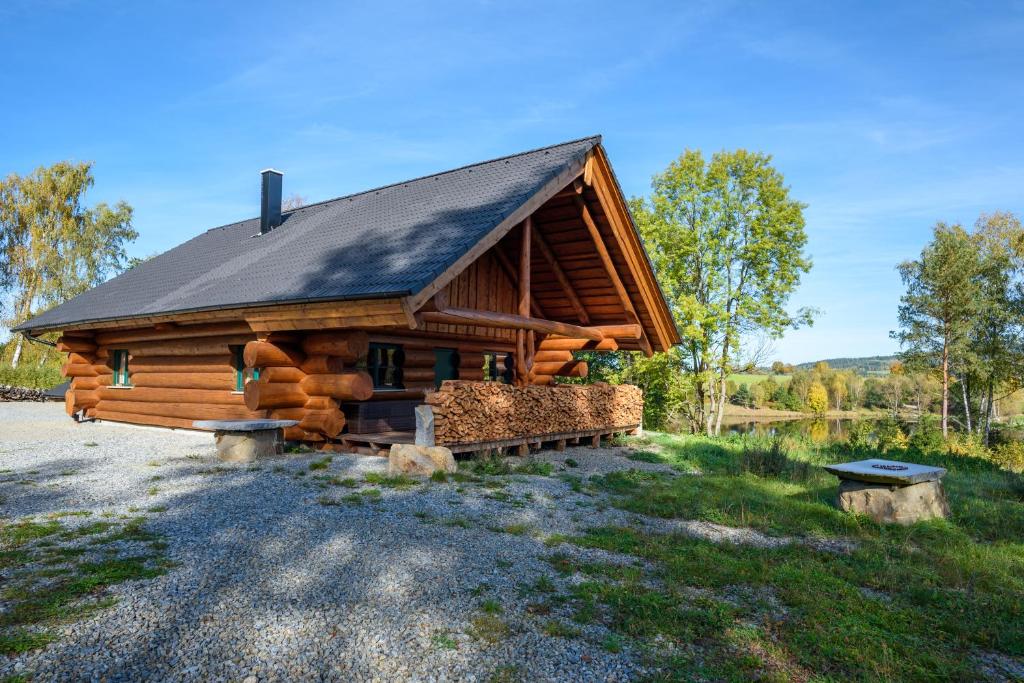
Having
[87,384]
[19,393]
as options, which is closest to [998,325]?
[87,384]

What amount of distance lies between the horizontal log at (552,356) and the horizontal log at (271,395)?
6.45 meters

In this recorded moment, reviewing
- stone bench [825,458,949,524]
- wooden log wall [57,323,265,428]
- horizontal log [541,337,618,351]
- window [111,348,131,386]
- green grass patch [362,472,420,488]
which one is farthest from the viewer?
window [111,348,131,386]

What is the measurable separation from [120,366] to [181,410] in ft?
12.4

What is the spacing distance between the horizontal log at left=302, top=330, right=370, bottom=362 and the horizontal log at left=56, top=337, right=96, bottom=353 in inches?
363

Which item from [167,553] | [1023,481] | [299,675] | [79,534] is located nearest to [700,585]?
[299,675]

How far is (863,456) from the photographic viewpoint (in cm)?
1353

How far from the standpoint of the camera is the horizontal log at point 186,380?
1288cm

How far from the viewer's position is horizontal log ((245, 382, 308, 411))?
1036 centimetres

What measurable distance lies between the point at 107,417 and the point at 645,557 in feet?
49.9

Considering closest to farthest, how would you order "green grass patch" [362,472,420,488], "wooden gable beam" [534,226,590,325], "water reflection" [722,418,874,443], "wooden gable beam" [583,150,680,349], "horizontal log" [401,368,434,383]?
"green grass patch" [362,472,420,488], "wooden gable beam" [583,150,680,349], "horizontal log" [401,368,434,383], "wooden gable beam" [534,226,590,325], "water reflection" [722,418,874,443]

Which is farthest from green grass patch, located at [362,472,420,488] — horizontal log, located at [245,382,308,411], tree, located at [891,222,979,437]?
tree, located at [891,222,979,437]

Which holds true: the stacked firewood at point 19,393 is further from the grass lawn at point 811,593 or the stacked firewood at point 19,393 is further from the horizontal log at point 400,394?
the grass lawn at point 811,593

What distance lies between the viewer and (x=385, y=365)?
13297 millimetres

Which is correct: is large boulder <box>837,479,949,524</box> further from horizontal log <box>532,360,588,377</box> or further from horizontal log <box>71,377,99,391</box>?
horizontal log <box>71,377,99,391</box>
